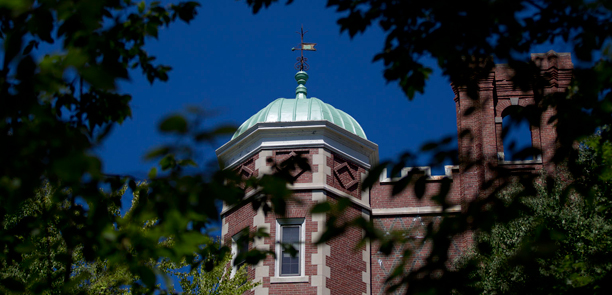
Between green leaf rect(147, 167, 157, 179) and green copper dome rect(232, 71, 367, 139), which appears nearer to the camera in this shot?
green leaf rect(147, 167, 157, 179)

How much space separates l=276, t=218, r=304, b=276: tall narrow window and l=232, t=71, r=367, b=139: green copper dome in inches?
127

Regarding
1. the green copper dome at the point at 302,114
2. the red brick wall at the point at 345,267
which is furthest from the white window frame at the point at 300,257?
the green copper dome at the point at 302,114

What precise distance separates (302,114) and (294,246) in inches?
175

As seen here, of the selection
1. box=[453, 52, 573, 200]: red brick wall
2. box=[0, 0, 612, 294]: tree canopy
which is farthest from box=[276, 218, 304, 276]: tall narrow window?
box=[0, 0, 612, 294]: tree canopy

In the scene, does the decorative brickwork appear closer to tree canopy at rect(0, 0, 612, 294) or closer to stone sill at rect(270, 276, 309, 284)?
stone sill at rect(270, 276, 309, 284)

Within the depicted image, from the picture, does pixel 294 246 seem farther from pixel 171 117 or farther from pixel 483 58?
pixel 171 117

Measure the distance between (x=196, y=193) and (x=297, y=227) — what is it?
42.6 feet

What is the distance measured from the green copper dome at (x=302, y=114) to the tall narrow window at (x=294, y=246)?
3234mm

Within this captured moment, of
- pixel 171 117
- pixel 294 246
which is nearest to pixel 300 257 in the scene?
pixel 294 246

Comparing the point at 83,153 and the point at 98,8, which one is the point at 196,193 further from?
the point at 98,8

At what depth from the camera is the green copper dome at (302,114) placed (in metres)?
19.7

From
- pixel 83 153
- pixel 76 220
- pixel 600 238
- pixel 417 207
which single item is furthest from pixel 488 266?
pixel 83 153

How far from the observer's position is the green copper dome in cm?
1966

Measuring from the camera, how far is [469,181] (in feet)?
65.0
